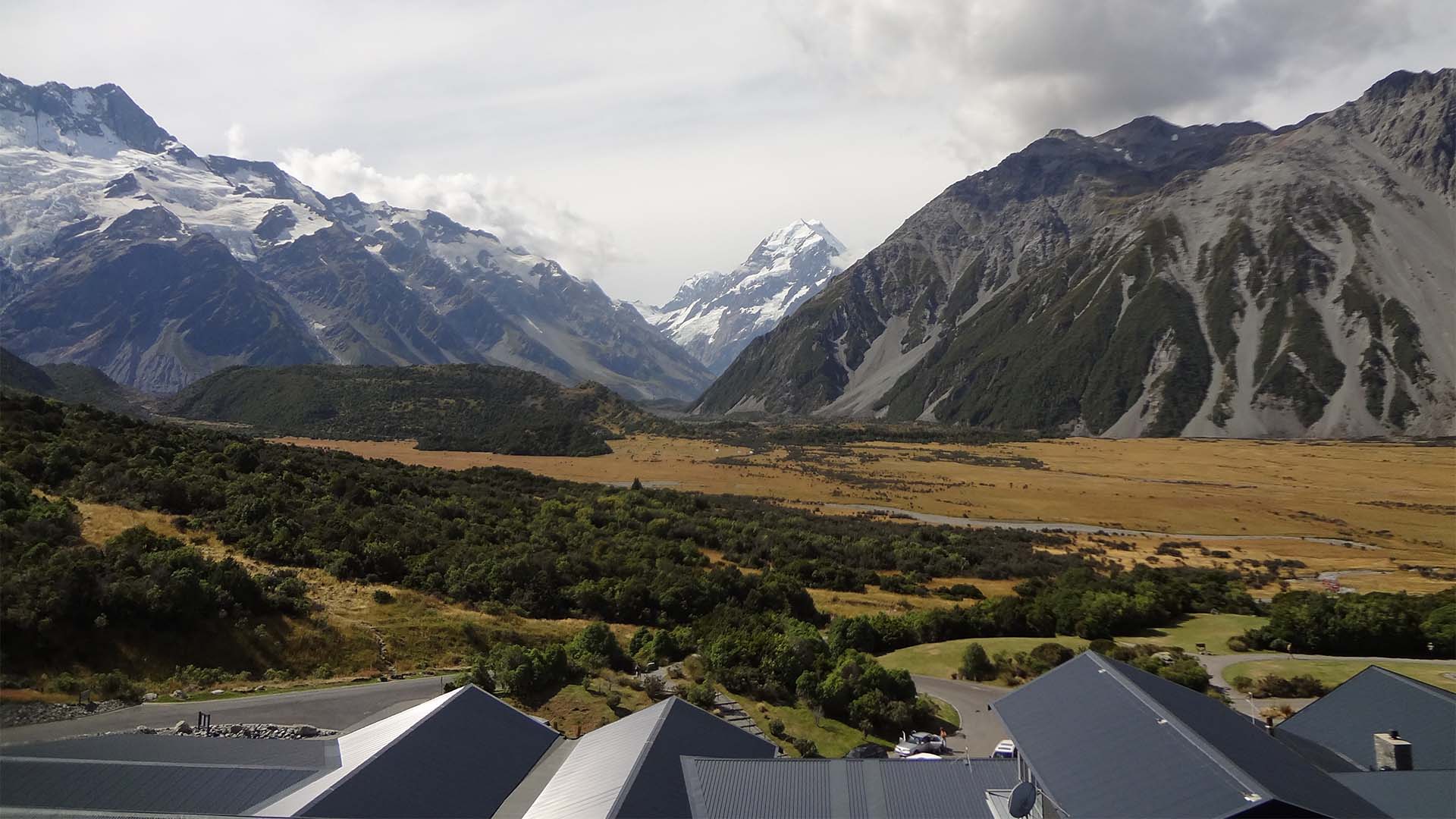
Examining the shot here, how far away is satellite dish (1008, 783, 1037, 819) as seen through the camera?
1680 cm

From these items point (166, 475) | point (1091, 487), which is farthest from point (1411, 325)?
point (166, 475)

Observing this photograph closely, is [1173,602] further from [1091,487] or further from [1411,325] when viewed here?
[1411,325]

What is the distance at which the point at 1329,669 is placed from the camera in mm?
32812

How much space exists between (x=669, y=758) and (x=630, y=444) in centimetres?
14005

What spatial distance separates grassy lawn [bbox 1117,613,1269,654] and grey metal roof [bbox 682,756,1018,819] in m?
24.4

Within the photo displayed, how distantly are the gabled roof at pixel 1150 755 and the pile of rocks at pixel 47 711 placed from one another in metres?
25.4

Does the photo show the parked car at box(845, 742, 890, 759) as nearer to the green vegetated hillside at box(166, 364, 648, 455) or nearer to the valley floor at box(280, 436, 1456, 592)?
the valley floor at box(280, 436, 1456, 592)

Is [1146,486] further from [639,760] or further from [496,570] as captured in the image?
[639,760]

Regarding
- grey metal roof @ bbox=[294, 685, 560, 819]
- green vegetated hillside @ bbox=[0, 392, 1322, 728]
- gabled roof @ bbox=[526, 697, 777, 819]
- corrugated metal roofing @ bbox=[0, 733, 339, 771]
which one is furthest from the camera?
green vegetated hillside @ bbox=[0, 392, 1322, 728]

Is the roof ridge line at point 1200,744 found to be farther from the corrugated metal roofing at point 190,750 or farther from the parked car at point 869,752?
the corrugated metal roofing at point 190,750

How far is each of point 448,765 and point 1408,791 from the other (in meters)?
21.5

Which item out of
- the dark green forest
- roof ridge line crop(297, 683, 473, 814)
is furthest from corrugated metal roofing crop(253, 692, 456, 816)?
the dark green forest

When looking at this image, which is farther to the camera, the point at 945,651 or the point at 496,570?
the point at 496,570

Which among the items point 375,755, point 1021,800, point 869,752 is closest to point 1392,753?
point 1021,800
